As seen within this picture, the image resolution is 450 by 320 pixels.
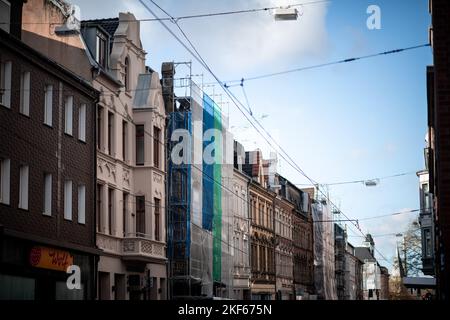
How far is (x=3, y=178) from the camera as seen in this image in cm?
2183

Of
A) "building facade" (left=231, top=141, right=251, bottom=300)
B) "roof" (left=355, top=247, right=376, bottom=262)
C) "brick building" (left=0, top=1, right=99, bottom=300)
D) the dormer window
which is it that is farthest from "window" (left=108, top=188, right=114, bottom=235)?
"roof" (left=355, top=247, right=376, bottom=262)

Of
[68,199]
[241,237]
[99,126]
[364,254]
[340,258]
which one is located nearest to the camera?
[68,199]

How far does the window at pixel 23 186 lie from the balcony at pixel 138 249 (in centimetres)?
859

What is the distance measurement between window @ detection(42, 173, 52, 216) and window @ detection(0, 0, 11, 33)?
174 inches

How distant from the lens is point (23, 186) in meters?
23.0

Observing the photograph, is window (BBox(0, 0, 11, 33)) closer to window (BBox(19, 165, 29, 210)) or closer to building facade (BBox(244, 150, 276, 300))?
window (BBox(19, 165, 29, 210))

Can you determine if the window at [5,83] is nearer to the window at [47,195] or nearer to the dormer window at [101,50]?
the window at [47,195]

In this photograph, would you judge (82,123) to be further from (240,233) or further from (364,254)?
(364,254)

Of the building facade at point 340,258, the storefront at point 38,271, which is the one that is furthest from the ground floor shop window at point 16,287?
the building facade at point 340,258

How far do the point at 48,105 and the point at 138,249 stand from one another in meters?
8.46

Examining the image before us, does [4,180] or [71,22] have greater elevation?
[71,22]

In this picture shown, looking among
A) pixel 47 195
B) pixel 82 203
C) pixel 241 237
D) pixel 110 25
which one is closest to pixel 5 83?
pixel 47 195

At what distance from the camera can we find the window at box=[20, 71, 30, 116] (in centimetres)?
2300
